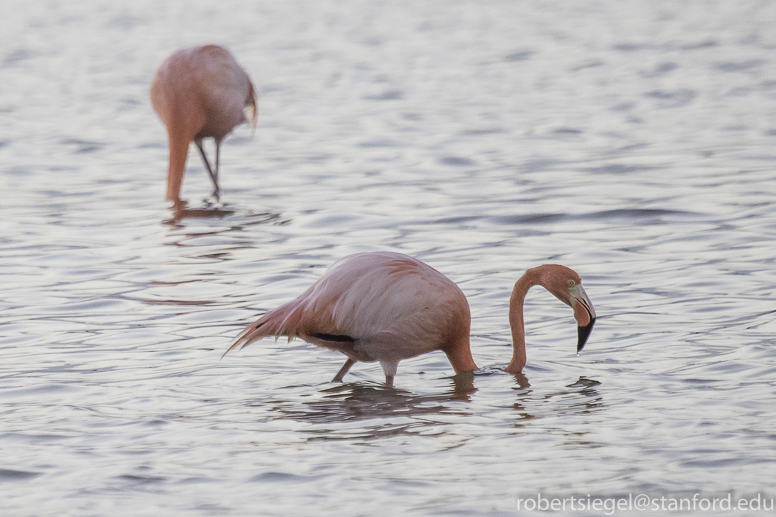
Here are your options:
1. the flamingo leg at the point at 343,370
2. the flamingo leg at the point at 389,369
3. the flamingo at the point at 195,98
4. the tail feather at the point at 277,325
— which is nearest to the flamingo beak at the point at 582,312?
the flamingo leg at the point at 389,369

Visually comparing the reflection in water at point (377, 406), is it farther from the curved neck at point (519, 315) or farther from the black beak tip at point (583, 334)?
the black beak tip at point (583, 334)

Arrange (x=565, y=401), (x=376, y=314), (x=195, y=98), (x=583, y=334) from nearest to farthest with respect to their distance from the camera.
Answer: (x=565, y=401) < (x=376, y=314) < (x=583, y=334) < (x=195, y=98)

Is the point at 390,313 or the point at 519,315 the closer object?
the point at 390,313

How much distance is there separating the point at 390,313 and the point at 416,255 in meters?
2.06

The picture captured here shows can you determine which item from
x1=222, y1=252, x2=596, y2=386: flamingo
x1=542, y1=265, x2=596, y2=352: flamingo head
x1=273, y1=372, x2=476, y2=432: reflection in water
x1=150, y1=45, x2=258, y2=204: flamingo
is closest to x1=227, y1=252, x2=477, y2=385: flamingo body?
x1=222, y1=252, x2=596, y2=386: flamingo

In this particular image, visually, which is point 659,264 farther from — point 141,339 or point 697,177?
point 141,339

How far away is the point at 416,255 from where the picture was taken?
6805 mm

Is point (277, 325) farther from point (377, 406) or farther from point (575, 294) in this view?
point (575, 294)

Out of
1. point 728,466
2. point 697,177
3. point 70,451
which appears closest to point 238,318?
point 70,451

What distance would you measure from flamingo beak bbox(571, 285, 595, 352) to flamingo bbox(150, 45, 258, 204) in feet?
12.5

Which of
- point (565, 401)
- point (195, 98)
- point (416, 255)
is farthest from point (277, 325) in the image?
point (195, 98)

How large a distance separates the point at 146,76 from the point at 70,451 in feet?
36.0

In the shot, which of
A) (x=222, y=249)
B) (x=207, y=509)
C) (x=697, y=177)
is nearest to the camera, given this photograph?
(x=207, y=509)

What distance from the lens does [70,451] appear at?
408 centimetres
